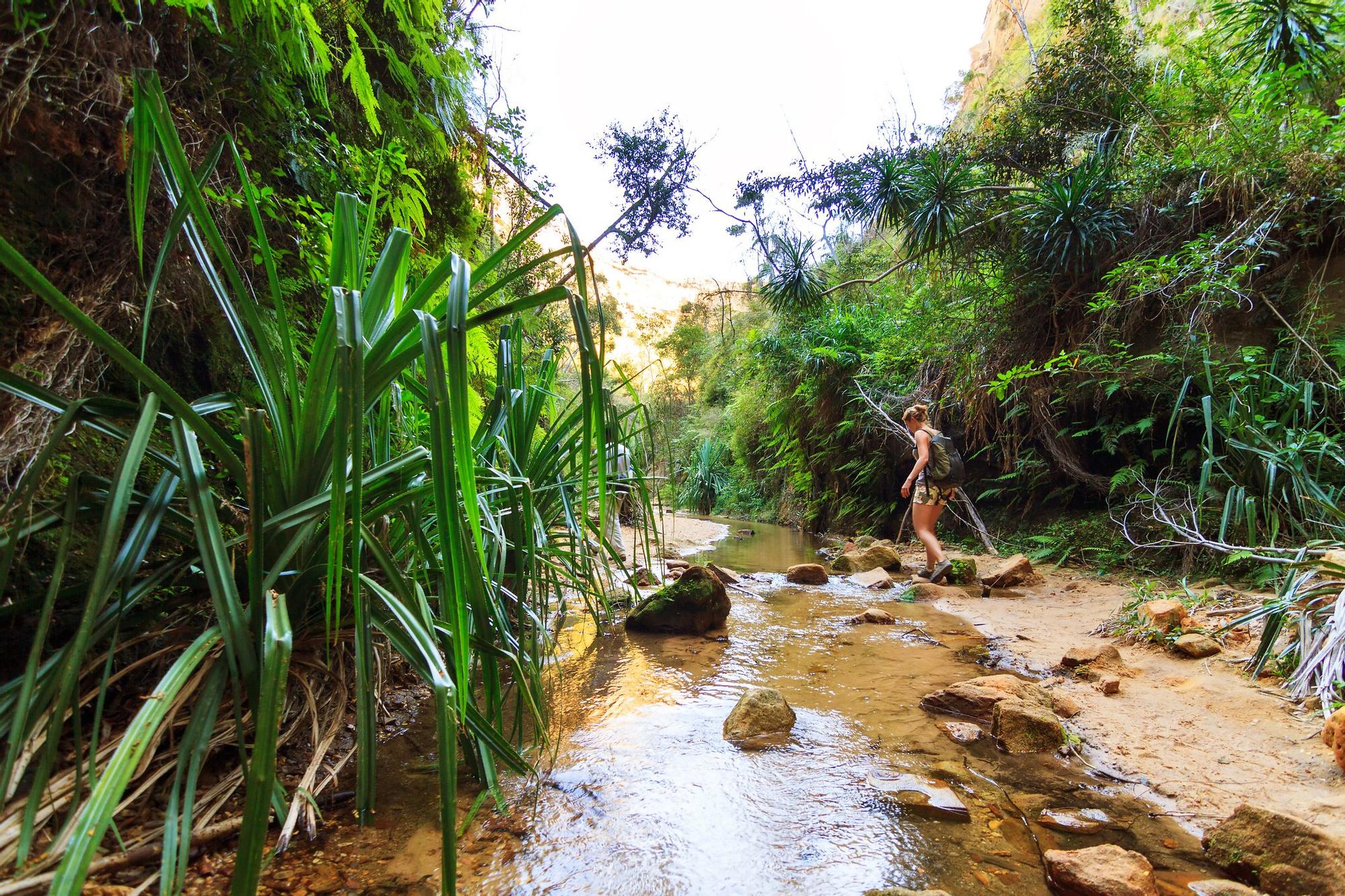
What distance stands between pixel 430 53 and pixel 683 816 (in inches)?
133

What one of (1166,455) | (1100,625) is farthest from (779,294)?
(1100,625)

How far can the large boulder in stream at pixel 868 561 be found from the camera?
18.1 ft

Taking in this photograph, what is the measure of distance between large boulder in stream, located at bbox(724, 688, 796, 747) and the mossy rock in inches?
134

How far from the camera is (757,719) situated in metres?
1.86

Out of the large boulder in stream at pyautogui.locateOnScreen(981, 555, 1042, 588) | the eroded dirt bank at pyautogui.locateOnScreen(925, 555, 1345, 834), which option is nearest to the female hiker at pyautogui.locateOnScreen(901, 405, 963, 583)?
the large boulder in stream at pyautogui.locateOnScreen(981, 555, 1042, 588)

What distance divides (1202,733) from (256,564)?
2.64m

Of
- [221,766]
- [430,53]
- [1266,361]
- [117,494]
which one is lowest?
[221,766]

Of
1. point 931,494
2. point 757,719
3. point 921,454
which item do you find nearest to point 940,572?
point 931,494

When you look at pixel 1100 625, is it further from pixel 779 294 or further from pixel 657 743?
pixel 779 294

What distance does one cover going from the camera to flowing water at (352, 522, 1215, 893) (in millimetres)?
1169

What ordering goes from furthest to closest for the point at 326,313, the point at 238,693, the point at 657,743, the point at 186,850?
1. the point at 657,743
2. the point at 326,313
3. the point at 238,693
4. the point at 186,850

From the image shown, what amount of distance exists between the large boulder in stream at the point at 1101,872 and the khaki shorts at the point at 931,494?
4.35m

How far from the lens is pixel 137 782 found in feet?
3.14

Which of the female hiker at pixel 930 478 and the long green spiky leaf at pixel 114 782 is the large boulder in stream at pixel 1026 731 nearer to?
the long green spiky leaf at pixel 114 782
